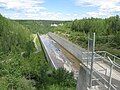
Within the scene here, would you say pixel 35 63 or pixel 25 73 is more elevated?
pixel 35 63

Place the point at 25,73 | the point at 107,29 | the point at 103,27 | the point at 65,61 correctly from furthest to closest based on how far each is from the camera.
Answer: the point at 103,27 → the point at 107,29 → the point at 65,61 → the point at 25,73

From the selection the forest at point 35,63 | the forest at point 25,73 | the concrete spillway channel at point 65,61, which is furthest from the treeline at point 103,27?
the concrete spillway channel at point 65,61

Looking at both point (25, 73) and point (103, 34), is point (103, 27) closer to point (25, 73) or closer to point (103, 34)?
point (103, 34)

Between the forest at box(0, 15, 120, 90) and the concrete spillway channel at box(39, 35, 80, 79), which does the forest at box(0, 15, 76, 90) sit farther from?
the concrete spillway channel at box(39, 35, 80, 79)

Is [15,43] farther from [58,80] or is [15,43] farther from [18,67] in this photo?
[58,80]

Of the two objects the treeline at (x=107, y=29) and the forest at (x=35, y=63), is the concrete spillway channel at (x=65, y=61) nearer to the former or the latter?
the forest at (x=35, y=63)

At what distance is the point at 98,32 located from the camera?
12538 centimetres

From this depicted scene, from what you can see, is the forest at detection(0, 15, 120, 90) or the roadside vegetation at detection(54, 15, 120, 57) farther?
the roadside vegetation at detection(54, 15, 120, 57)

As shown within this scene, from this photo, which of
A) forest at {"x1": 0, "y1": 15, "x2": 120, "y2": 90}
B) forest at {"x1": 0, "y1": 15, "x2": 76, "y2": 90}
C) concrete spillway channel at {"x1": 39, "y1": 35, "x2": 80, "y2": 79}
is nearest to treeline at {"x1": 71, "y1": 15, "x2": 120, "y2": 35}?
forest at {"x1": 0, "y1": 15, "x2": 120, "y2": 90}

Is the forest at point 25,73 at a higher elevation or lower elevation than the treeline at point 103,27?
lower

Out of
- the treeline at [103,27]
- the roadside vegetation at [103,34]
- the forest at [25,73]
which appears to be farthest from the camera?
the treeline at [103,27]

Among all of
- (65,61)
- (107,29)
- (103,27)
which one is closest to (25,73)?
(65,61)

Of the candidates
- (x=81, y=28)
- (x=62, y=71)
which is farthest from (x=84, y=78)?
(x=81, y=28)

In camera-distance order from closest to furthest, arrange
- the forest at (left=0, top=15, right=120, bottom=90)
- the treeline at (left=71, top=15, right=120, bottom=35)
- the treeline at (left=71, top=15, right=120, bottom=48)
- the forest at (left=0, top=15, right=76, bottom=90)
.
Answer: the forest at (left=0, top=15, right=76, bottom=90) → the forest at (left=0, top=15, right=120, bottom=90) → the treeline at (left=71, top=15, right=120, bottom=48) → the treeline at (left=71, top=15, right=120, bottom=35)
